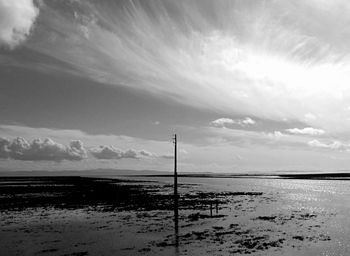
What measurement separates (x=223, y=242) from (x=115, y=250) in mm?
8226

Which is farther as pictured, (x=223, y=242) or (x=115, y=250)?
(x=223, y=242)

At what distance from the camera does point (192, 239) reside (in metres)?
25.3

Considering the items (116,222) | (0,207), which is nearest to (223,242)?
(116,222)

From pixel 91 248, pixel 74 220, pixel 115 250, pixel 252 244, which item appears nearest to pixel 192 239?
pixel 252 244

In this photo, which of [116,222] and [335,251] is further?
[116,222]

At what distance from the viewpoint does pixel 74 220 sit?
35.4 m

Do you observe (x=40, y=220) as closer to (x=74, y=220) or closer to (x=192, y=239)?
(x=74, y=220)

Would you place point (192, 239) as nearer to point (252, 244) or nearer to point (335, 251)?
point (252, 244)

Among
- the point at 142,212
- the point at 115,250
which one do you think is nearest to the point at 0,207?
the point at 142,212

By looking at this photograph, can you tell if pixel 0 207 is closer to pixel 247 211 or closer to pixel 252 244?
pixel 247 211

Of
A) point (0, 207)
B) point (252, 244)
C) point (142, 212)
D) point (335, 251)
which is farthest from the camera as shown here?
point (0, 207)

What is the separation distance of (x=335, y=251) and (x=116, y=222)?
2131 centimetres

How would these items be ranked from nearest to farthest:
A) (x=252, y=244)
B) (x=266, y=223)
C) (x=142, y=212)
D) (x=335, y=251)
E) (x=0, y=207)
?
1. (x=335, y=251)
2. (x=252, y=244)
3. (x=266, y=223)
4. (x=142, y=212)
5. (x=0, y=207)

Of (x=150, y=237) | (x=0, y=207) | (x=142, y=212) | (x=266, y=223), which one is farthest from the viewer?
(x=0, y=207)
